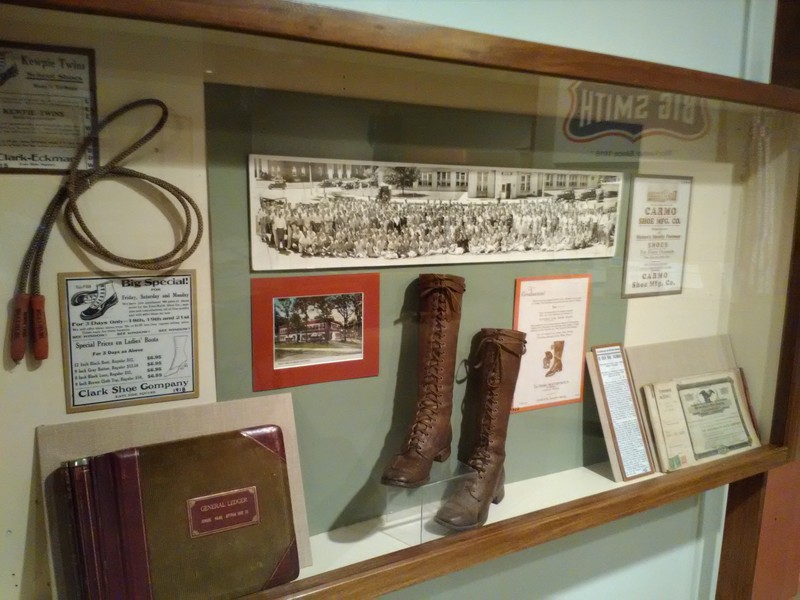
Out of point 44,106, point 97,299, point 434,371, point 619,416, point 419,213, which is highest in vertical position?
point 44,106

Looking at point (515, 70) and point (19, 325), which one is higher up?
point (515, 70)

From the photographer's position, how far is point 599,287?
3.66ft

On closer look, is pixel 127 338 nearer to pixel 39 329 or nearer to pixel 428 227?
pixel 39 329

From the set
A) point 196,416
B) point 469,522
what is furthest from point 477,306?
point 196,416

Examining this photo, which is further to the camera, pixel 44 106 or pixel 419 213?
pixel 419 213

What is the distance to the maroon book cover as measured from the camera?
0.67 m

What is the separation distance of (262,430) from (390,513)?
0.88ft

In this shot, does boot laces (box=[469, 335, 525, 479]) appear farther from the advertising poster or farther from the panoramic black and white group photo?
the advertising poster

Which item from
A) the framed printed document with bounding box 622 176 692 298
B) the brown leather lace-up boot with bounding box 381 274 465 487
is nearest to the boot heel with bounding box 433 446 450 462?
the brown leather lace-up boot with bounding box 381 274 465 487

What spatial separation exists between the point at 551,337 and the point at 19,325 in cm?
82

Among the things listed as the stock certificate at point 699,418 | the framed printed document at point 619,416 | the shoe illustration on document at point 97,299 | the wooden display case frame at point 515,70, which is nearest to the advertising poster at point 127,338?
the shoe illustration on document at point 97,299

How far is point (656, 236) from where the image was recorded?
116cm

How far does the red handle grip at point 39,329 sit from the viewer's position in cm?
67

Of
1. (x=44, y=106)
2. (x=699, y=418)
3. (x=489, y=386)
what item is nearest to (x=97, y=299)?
(x=44, y=106)
